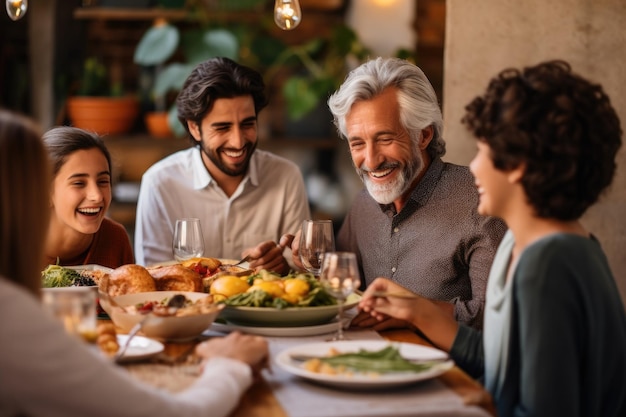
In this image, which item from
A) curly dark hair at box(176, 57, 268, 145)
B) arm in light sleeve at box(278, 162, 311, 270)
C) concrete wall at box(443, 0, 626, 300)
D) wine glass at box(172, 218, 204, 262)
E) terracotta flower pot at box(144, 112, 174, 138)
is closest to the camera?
wine glass at box(172, 218, 204, 262)

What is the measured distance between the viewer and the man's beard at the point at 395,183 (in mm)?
2824

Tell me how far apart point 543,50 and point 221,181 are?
1.40 metres

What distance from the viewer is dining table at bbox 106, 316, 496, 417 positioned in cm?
159

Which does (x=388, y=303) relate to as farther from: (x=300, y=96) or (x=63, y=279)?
(x=300, y=96)

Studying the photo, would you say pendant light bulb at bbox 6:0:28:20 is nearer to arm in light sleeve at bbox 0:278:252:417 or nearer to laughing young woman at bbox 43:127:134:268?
laughing young woman at bbox 43:127:134:268

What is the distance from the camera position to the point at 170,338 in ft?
6.57

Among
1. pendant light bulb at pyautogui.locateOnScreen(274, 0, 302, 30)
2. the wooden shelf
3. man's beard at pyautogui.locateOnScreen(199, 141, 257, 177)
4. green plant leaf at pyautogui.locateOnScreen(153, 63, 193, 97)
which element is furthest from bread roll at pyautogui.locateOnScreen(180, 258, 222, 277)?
the wooden shelf

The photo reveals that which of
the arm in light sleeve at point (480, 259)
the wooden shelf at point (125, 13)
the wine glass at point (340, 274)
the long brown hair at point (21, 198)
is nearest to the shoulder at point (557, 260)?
the wine glass at point (340, 274)

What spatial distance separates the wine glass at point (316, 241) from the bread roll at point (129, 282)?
0.42 meters

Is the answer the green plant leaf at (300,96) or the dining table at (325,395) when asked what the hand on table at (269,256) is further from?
the green plant leaf at (300,96)

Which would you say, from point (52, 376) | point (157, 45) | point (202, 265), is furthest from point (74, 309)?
point (157, 45)

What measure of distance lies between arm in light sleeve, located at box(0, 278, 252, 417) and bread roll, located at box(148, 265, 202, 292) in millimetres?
954

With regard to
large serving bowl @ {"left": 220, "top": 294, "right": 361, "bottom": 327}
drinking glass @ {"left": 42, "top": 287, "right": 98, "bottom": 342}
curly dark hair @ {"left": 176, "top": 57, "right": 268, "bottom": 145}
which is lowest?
large serving bowl @ {"left": 220, "top": 294, "right": 361, "bottom": 327}

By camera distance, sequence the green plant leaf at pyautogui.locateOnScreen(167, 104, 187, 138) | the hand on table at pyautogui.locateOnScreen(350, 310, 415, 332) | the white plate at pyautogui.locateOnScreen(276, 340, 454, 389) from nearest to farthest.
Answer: the white plate at pyautogui.locateOnScreen(276, 340, 454, 389) < the hand on table at pyautogui.locateOnScreen(350, 310, 415, 332) < the green plant leaf at pyautogui.locateOnScreen(167, 104, 187, 138)
